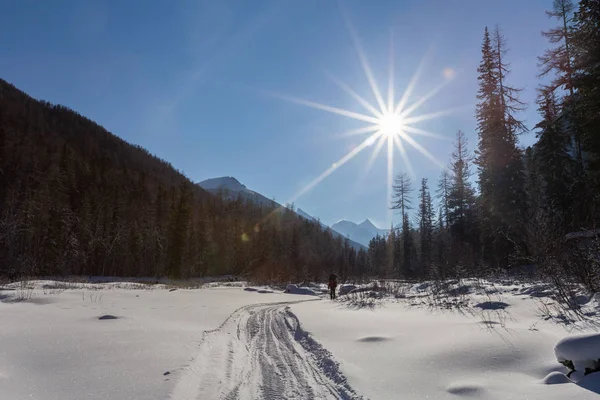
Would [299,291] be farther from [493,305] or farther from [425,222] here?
[425,222]

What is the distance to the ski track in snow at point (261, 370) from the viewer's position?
405cm

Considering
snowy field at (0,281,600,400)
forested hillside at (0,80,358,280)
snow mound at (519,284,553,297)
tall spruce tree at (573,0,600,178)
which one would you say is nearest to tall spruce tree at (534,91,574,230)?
tall spruce tree at (573,0,600,178)

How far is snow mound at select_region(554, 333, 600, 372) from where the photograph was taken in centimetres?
352

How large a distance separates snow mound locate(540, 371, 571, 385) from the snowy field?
2cm

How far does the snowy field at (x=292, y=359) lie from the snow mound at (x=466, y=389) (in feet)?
0.04

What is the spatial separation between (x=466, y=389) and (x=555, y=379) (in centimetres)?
93

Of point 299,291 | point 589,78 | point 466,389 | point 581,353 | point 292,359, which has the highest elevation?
point 589,78

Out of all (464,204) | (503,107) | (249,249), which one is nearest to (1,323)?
(503,107)

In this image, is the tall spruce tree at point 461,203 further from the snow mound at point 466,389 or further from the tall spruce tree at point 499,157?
the snow mound at point 466,389

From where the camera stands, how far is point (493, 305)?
9.64m

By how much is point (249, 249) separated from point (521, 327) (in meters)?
75.3

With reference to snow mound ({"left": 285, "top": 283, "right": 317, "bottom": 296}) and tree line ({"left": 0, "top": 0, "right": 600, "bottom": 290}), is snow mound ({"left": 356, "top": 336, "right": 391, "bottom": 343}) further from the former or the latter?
snow mound ({"left": 285, "top": 283, "right": 317, "bottom": 296})

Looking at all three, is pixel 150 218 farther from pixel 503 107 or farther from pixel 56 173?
pixel 503 107

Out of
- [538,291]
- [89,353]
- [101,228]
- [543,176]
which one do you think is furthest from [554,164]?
[101,228]
